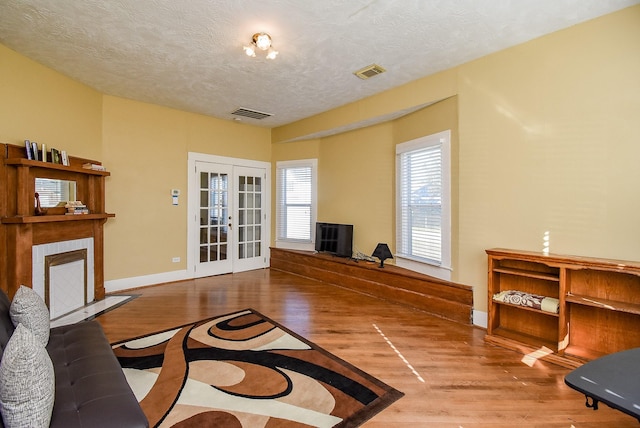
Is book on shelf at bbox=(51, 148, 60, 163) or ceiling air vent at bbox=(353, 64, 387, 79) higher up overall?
ceiling air vent at bbox=(353, 64, 387, 79)

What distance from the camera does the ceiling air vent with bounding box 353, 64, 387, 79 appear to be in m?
3.43

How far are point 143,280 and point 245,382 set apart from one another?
3449mm

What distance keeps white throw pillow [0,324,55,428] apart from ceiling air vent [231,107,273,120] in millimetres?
4387

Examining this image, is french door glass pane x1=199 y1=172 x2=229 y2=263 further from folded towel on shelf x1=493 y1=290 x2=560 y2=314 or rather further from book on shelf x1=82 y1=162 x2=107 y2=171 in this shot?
folded towel on shelf x1=493 y1=290 x2=560 y2=314

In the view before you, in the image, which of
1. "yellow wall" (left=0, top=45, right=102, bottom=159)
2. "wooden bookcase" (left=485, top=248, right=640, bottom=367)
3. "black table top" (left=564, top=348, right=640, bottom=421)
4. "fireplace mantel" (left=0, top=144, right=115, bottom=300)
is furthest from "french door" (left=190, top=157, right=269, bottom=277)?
"black table top" (left=564, top=348, right=640, bottom=421)

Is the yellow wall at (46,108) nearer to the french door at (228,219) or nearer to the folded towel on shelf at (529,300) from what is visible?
the french door at (228,219)

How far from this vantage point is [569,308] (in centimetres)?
261

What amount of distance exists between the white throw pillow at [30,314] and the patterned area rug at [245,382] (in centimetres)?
69

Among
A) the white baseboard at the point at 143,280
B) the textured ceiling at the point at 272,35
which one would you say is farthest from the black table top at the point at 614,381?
the white baseboard at the point at 143,280

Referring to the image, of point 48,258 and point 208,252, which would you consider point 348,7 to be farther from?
point 208,252

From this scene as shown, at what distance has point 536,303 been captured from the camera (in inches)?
104

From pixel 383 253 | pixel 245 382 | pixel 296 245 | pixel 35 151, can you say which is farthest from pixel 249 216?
pixel 245 382

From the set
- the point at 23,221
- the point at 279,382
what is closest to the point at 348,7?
the point at 279,382

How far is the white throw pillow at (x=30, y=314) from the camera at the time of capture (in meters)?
1.78
